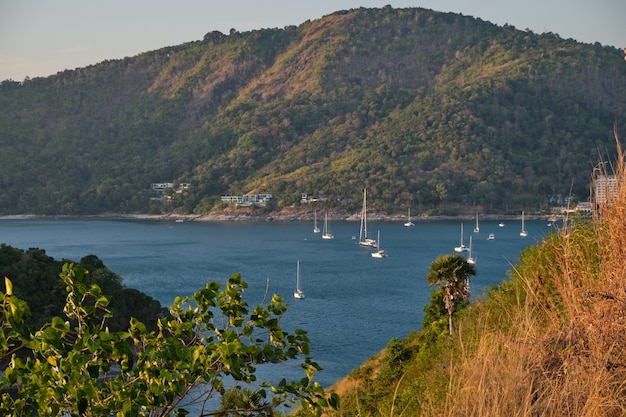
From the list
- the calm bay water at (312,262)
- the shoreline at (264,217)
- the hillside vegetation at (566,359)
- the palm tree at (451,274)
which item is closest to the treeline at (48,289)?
the calm bay water at (312,262)

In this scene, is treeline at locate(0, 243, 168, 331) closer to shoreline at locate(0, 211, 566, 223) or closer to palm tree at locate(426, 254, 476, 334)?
palm tree at locate(426, 254, 476, 334)

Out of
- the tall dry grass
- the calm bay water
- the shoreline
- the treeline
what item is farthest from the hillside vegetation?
the shoreline

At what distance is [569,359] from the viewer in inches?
226

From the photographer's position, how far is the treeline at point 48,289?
41.8m

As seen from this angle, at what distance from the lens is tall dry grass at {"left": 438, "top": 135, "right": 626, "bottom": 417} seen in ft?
16.6

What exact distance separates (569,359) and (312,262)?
8685 centimetres

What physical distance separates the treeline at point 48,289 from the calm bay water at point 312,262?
8.35 m

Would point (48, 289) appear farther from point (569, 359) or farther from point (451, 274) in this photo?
point (569, 359)

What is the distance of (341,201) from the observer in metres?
154

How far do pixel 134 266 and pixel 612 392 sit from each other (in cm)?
8621

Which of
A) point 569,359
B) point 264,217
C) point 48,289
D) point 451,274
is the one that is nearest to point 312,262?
point 48,289

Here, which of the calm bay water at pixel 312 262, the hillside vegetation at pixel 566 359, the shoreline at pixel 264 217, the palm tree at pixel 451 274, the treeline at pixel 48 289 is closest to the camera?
the hillside vegetation at pixel 566 359

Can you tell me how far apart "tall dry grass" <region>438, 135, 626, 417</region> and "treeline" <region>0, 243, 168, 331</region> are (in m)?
35.7

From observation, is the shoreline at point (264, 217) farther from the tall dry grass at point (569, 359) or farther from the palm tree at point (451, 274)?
the tall dry grass at point (569, 359)
